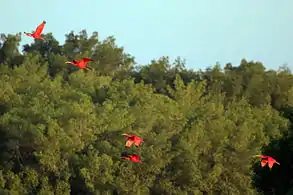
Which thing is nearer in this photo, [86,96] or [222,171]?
[222,171]

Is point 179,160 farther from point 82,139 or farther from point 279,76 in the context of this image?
point 279,76

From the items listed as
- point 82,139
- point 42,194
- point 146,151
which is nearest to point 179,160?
point 146,151

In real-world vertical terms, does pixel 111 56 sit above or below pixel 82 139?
above

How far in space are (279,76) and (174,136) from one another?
21191 millimetres

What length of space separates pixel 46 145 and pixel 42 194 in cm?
343

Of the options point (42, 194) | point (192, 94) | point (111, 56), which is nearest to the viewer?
point (42, 194)

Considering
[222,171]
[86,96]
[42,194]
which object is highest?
[86,96]

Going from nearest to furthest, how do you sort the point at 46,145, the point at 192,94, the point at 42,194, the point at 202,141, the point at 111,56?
the point at 42,194 → the point at 46,145 → the point at 202,141 → the point at 192,94 → the point at 111,56

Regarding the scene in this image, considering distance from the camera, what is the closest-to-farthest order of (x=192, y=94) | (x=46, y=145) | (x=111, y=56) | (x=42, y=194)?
(x=42, y=194), (x=46, y=145), (x=192, y=94), (x=111, y=56)

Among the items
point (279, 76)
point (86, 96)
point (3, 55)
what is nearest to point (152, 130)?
point (86, 96)

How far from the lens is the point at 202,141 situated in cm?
4103

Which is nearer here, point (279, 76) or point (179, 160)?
point (179, 160)

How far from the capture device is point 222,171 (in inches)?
1566

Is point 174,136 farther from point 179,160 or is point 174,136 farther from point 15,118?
point 15,118
